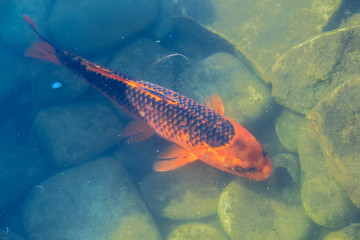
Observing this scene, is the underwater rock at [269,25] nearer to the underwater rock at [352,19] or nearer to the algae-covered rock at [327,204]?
the underwater rock at [352,19]

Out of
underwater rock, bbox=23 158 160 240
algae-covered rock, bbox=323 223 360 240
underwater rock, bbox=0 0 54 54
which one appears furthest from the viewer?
underwater rock, bbox=0 0 54 54

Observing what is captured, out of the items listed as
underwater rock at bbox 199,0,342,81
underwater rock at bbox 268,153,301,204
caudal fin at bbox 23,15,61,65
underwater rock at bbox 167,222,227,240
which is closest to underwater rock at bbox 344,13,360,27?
underwater rock at bbox 199,0,342,81

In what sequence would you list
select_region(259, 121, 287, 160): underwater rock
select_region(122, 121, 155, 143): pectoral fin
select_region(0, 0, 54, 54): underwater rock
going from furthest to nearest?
1. select_region(0, 0, 54, 54): underwater rock
2. select_region(259, 121, 287, 160): underwater rock
3. select_region(122, 121, 155, 143): pectoral fin

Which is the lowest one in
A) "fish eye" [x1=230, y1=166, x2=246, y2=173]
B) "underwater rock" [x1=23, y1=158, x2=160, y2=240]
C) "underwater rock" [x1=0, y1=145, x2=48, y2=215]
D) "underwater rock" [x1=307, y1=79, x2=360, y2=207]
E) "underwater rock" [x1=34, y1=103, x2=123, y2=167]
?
"underwater rock" [x1=0, y1=145, x2=48, y2=215]

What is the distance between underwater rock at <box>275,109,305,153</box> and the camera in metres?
4.83

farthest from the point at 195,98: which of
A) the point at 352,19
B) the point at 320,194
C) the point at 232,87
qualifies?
the point at 352,19

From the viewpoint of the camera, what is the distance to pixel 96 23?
18.6ft

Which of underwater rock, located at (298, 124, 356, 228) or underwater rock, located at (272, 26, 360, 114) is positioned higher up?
underwater rock, located at (272, 26, 360, 114)

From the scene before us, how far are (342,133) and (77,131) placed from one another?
514 centimetres

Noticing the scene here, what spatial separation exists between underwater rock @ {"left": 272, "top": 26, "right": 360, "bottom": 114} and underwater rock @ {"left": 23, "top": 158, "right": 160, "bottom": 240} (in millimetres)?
3685

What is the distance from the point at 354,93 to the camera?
381cm

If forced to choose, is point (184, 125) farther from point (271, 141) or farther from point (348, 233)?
point (348, 233)

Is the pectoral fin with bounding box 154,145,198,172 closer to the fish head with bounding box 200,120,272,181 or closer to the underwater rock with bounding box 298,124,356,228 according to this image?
the fish head with bounding box 200,120,272,181

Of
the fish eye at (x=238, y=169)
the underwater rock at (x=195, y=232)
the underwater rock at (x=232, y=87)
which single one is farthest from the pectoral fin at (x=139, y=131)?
the underwater rock at (x=195, y=232)
